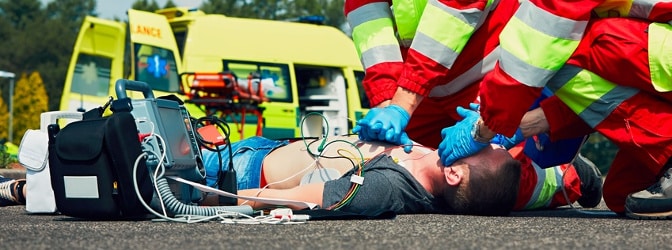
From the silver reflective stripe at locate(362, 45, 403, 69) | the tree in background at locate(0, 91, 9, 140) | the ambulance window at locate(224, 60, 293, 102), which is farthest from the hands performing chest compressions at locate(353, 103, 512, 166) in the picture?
the tree in background at locate(0, 91, 9, 140)

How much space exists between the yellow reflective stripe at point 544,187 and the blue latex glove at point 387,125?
0.76m

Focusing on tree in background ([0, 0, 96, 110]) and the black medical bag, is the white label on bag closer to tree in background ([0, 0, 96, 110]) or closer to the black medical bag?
the black medical bag

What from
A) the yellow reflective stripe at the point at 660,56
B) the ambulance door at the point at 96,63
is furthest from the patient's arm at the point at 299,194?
the ambulance door at the point at 96,63

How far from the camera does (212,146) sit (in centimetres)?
523

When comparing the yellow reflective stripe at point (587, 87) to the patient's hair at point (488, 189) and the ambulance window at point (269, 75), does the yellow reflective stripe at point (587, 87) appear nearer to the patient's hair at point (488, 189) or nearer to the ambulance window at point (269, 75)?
the patient's hair at point (488, 189)

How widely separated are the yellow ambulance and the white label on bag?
7.41 m

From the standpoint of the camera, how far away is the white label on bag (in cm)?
407

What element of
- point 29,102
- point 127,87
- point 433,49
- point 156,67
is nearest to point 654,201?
point 433,49

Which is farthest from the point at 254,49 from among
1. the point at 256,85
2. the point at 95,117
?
the point at 95,117

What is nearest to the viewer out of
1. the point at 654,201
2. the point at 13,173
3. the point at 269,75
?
the point at 654,201

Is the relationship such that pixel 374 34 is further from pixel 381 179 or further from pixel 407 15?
pixel 381 179

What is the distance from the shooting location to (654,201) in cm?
447

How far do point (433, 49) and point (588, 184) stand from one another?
53.7 inches

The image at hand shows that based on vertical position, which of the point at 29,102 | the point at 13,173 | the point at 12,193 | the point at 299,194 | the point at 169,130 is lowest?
the point at 29,102
